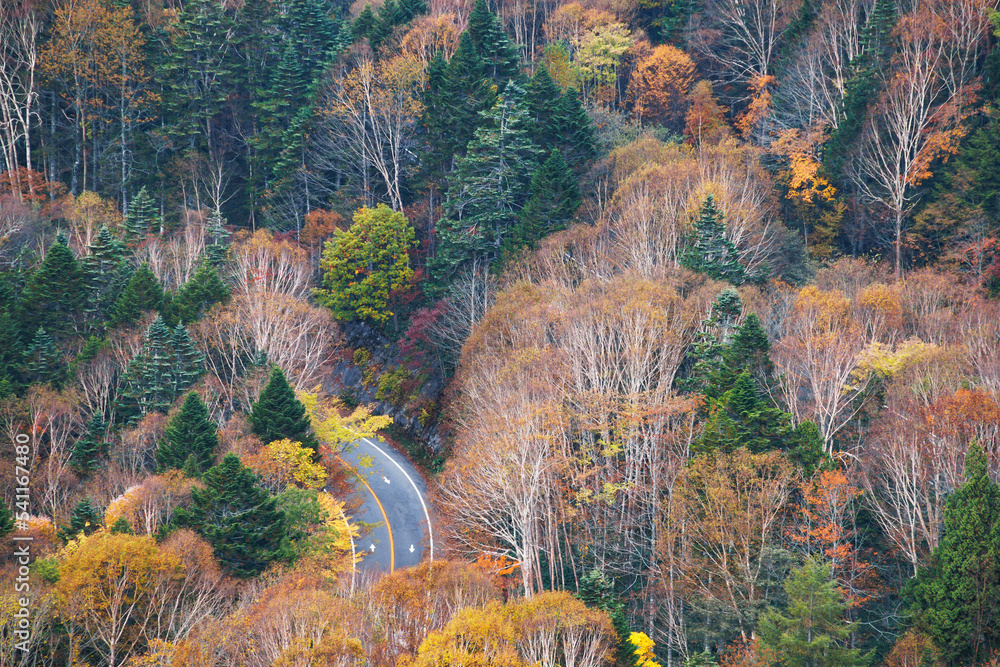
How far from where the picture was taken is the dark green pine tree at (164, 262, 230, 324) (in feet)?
154

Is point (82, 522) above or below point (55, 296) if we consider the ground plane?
below

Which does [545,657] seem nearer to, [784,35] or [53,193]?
[784,35]

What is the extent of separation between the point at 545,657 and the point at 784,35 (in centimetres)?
4692

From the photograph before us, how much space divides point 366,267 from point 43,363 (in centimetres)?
1930

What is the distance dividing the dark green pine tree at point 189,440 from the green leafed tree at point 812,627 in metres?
23.3

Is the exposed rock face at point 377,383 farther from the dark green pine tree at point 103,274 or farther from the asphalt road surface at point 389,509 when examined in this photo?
the dark green pine tree at point 103,274

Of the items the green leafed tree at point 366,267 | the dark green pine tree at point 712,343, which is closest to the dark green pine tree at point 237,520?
the dark green pine tree at point 712,343

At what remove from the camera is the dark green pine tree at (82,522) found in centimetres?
3278

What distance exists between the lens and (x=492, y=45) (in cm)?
5959

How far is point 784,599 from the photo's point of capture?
31.2 metres

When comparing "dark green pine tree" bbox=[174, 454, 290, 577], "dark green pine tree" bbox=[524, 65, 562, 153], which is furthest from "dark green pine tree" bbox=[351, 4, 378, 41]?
"dark green pine tree" bbox=[174, 454, 290, 577]

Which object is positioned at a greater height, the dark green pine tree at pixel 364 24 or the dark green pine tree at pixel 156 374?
the dark green pine tree at pixel 364 24

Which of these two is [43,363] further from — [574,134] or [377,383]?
[574,134]

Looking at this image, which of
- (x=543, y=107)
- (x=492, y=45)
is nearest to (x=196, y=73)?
(x=492, y=45)
